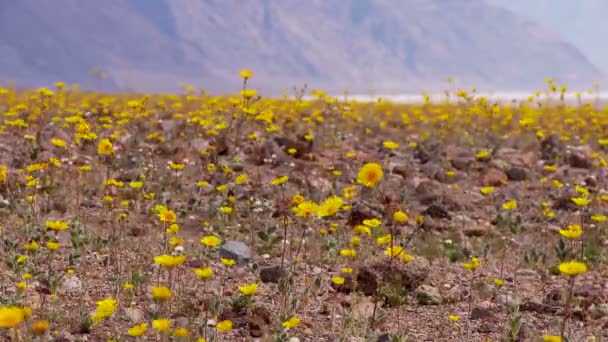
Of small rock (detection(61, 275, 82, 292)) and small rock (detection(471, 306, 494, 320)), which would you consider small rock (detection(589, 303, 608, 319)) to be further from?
small rock (detection(61, 275, 82, 292))

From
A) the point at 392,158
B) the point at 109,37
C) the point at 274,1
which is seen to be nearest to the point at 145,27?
the point at 109,37

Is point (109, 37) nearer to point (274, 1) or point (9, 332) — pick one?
point (274, 1)

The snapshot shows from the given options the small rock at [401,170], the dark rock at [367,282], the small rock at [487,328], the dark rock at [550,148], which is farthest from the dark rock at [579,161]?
the small rock at [487,328]

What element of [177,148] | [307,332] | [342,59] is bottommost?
[307,332]

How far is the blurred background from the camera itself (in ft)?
369

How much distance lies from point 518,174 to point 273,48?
130439 millimetres

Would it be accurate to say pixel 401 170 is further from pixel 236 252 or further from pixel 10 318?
pixel 10 318

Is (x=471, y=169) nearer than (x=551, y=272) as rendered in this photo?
No

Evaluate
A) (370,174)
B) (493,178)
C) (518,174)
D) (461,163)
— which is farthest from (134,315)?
(461,163)

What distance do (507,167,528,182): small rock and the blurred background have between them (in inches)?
3223

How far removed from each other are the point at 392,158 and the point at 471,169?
1174mm

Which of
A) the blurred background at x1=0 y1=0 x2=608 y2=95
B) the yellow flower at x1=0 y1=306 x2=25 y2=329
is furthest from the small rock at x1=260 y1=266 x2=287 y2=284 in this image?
the blurred background at x1=0 y1=0 x2=608 y2=95

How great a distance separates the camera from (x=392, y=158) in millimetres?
10281

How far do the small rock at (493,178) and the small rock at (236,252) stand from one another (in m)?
4.37
